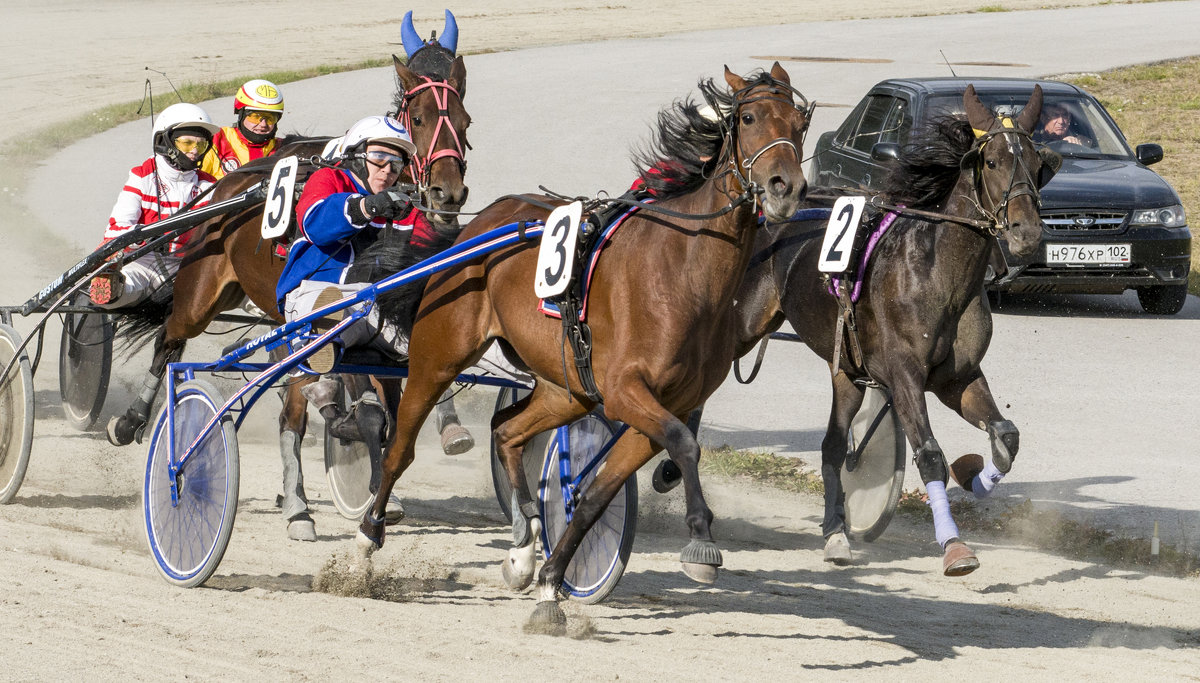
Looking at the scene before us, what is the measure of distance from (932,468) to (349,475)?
303 cm

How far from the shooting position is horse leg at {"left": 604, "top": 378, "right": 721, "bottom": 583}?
4.82 meters

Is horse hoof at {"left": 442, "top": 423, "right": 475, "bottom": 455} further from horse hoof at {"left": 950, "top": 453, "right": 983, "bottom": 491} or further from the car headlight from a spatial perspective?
the car headlight

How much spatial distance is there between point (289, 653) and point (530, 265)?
1.76 metres

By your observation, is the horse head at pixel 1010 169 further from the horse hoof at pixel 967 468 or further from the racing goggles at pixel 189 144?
the racing goggles at pixel 189 144

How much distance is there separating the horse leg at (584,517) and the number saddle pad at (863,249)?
1.49 meters

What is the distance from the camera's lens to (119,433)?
781 cm

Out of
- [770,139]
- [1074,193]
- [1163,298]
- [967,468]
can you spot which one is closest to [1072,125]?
[1074,193]

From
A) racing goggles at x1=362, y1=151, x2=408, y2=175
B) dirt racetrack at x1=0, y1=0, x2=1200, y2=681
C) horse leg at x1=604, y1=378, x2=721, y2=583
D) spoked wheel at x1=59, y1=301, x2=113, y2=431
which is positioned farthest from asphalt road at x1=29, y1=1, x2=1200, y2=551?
spoked wheel at x1=59, y1=301, x2=113, y2=431

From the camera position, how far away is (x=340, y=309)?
19.9ft

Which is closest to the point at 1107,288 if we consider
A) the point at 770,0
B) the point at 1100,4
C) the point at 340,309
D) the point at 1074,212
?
the point at 1074,212

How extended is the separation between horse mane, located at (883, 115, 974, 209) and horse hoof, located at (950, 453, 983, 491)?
1137 millimetres

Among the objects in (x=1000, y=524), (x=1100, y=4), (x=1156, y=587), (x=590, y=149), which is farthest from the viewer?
(x=1100, y=4)

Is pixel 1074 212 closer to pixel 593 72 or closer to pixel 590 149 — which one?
pixel 590 149

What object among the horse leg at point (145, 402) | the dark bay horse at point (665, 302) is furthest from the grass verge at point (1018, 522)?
the horse leg at point (145, 402)
